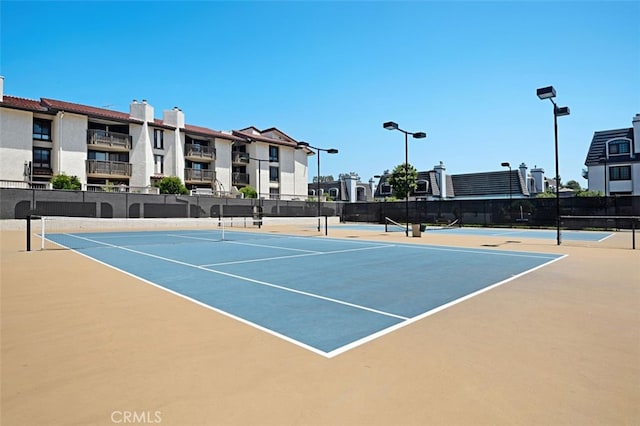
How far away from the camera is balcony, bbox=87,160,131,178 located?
1367 inches

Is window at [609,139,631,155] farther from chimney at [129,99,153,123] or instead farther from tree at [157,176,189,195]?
chimney at [129,99,153,123]

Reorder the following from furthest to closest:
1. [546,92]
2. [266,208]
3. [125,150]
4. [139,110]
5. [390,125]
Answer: [266,208] → [139,110] → [125,150] → [390,125] → [546,92]

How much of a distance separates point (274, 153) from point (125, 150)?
19.5 meters

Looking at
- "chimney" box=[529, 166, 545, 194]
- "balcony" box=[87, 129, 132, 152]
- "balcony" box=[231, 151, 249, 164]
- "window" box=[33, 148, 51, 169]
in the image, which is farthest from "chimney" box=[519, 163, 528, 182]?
"window" box=[33, 148, 51, 169]

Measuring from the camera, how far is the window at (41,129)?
3316 cm

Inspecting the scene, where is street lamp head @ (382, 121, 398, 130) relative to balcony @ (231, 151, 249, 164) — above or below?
below

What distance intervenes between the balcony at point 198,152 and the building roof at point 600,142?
4406 centimetres

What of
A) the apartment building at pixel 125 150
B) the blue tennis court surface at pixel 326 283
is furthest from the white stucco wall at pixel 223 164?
the blue tennis court surface at pixel 326 283

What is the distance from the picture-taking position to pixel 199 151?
42844mm

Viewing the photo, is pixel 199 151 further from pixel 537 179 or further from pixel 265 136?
pixel 537 179

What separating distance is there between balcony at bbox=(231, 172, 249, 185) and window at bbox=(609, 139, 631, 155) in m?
43.0

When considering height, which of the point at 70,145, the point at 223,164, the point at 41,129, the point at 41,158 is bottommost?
the point at 41,158

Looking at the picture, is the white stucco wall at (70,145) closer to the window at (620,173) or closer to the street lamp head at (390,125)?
the street lamp head at (390,125)

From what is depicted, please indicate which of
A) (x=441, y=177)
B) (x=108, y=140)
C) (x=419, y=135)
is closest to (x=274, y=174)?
(x=108, y=140)
